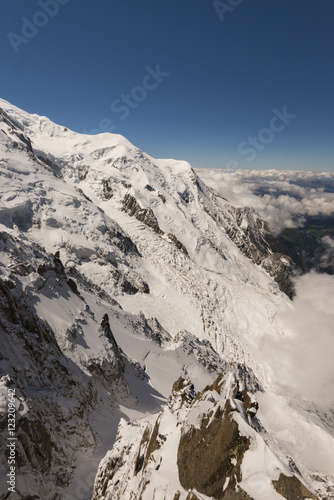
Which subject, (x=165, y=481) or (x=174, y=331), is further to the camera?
(x=174, y=331)

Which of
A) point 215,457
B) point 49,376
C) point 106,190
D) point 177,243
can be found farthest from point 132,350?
point 106,190

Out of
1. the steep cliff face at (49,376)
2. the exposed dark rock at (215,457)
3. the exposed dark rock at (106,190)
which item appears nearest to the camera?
the exposed dark rock at (215,457)

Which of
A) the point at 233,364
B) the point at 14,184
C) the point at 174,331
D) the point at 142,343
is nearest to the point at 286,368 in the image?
the point at 233,364

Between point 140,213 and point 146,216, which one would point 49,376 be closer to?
point 146,216

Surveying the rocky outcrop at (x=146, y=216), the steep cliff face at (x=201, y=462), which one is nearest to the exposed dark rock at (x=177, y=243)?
the rocky outcrop at (x=146, y=216)

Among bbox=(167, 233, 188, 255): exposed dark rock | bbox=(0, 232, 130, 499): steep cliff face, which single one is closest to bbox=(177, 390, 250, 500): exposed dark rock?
bbox=(0, 232, 130, 499): steep cliff face

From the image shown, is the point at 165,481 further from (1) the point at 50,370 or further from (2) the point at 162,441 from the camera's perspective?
(1) the point at 50,370

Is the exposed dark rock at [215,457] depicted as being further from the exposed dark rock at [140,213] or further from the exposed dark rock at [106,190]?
the exposed dark rock at [106,190]

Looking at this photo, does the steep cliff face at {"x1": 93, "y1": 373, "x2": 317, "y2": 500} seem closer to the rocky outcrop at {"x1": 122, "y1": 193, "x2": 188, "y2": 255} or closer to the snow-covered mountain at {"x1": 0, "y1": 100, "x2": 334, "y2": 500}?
the snow-covered mountain at {"x1": 0, "y1": 100, "x2": 334, "y2": 500}

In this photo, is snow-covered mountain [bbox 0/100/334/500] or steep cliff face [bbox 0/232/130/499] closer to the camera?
snow-covered mountain [bbox 0/100/334/500]
